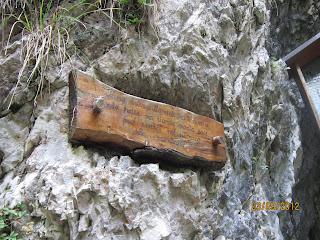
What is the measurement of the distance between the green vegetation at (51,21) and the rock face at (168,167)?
8 centimetres

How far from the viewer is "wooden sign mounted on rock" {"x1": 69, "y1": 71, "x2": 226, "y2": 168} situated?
8.19 ft

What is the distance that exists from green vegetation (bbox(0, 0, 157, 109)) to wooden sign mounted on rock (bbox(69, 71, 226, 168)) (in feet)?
1.21

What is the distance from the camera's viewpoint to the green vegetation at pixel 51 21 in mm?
2855

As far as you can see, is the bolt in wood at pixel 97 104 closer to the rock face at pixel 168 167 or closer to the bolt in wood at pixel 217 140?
the rock face at pixel 168 167

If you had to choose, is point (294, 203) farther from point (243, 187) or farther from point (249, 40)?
point (249, 40)

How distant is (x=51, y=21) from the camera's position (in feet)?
9.85

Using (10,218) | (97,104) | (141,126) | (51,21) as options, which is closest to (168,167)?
(141,126)

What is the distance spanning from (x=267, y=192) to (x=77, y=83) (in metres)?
2.30
